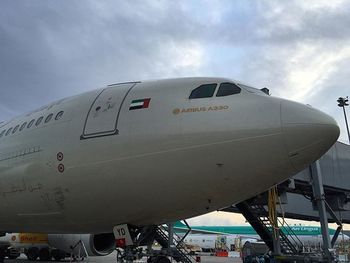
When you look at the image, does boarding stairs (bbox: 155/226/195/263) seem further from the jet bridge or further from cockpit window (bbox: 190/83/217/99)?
cockpit window (bbox: 190/83/217/99)

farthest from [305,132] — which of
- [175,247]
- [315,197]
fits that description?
[175,247]

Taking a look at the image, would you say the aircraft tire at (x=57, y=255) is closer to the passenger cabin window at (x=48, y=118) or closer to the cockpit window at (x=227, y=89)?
the passenger cabin window at (x=48, y=118)

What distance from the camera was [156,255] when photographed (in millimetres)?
11203

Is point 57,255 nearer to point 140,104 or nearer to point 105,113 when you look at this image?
point 105,113

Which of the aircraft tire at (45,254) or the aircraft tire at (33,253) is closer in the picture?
the aircraft tire at (45,254)

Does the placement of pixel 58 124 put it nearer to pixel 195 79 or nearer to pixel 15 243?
pixel 195 79

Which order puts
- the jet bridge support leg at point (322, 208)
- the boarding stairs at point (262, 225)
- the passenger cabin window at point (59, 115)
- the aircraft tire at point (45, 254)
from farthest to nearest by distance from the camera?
1. the aircraft tire at point (45, 254)
2. the boarding stairs at point (262, 225)
3. the jet bridge support leg at point (322, 208)
4. the passenger cabin window at point (59, 115)

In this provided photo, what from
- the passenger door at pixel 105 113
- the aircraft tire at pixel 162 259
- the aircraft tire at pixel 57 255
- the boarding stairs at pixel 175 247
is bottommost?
the aircraft tire at pixel 162 259

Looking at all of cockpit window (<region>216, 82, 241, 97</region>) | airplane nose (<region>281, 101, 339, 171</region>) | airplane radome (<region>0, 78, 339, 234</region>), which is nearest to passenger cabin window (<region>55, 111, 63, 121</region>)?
airplane radome (<region>0, 78, 339, 234</region>)

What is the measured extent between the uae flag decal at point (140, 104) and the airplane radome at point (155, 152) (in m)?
0.03

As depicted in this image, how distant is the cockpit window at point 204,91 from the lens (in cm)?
786

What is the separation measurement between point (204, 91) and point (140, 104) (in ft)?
4.15

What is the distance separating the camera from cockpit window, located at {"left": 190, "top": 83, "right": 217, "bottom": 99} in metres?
7.86

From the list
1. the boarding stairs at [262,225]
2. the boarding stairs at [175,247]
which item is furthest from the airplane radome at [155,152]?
the boarding stairs at [262,225]
